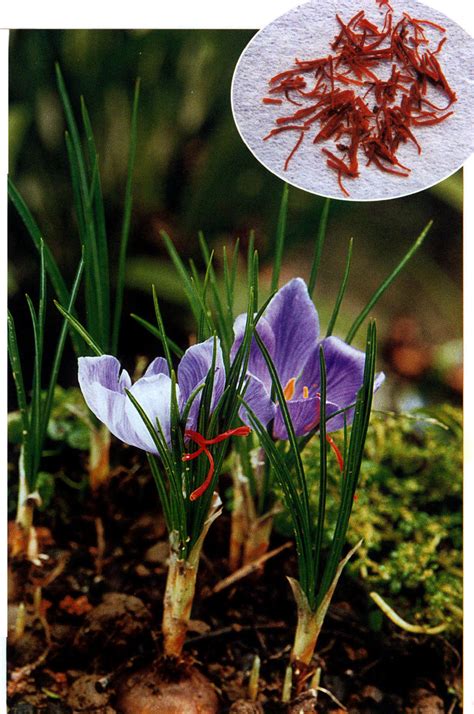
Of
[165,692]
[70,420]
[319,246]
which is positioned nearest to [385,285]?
[319,246]

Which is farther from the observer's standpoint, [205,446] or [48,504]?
[48,504]

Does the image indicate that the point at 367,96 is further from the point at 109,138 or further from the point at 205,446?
the point at 205,446

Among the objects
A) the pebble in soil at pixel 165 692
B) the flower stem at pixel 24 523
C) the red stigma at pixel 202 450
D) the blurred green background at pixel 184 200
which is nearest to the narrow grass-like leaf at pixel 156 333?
the blurred green background at pixel 184 200

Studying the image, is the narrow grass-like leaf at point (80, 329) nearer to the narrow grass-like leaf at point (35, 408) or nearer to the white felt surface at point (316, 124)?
the narrow grass-like leaf at point (35, 408)

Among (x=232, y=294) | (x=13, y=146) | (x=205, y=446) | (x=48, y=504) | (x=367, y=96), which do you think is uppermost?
(x=367, y=96)

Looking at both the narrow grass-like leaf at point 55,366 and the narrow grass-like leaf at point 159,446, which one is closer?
the narrow grass-like leaf at point 159,446

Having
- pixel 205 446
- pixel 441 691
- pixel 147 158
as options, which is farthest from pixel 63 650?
pixel 147 158
